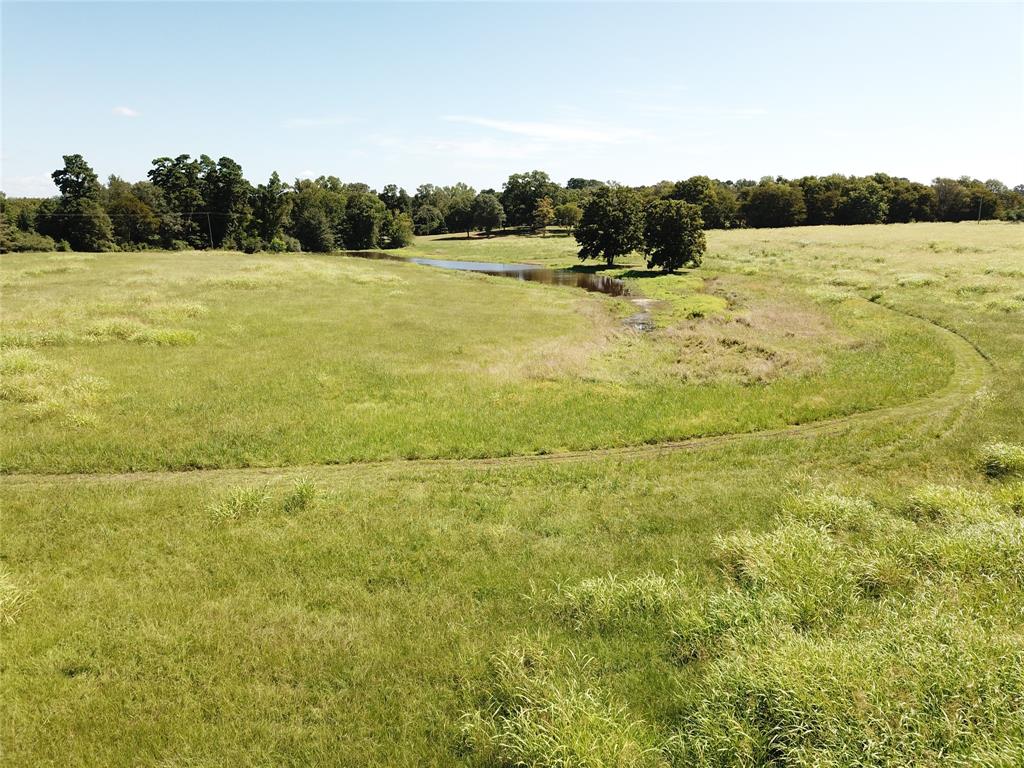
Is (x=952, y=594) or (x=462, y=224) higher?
(x=462, y=224)

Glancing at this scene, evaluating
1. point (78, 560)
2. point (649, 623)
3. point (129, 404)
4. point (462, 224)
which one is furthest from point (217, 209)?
point (649, 623)

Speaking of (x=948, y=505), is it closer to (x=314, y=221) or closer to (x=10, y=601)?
(x=10, y=601)

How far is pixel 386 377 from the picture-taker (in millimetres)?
26062

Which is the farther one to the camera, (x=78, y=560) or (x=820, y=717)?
(x=78, y=560)

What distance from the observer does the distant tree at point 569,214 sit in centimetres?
15012

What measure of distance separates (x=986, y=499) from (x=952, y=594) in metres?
5.37

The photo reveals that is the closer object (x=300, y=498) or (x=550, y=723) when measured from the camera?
(x=550, y=723)

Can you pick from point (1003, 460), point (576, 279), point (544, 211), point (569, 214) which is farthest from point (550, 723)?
point (569, 214)

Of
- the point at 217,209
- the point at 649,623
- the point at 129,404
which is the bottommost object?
the point at 649,623

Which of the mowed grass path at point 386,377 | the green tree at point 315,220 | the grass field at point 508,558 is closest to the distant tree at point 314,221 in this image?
the green tree at point 315,220

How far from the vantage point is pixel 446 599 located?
33.6 ft

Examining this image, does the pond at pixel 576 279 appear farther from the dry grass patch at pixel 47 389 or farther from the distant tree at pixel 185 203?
the distant tree at pixel 185 203

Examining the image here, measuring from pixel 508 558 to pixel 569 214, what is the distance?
151m

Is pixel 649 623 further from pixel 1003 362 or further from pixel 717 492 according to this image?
pixel 1003 362
